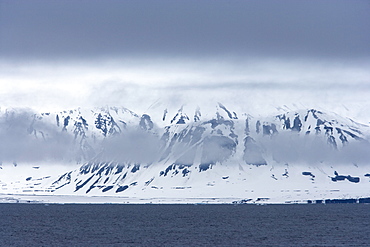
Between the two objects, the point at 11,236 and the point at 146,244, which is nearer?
the point at 146,244

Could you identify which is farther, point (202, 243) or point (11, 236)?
point (11, 236)

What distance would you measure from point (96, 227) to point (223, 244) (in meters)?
56.1

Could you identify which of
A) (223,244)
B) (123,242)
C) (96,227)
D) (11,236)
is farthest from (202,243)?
(96,227)

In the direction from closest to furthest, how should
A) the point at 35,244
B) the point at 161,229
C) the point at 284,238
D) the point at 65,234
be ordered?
1. the point at 35,244
2. the point at 284,238
3. the point at 65,234
4. the point at 161,229

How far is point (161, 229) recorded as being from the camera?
18100 centimetres

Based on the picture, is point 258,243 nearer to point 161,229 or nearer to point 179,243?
point 179,243

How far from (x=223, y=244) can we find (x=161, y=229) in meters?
44.7

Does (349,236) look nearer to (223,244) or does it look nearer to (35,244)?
(223,244)

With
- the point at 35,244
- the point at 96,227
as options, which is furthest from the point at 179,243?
the point at 96,227

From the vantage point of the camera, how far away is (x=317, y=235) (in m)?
158

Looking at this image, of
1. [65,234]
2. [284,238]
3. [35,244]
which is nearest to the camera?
[35,244]

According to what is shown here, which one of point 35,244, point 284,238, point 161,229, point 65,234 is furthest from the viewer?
point 161,229

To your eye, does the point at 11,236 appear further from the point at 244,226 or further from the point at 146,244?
the point at 244,226

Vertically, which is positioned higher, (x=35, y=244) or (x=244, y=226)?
(x=35, y=244)
